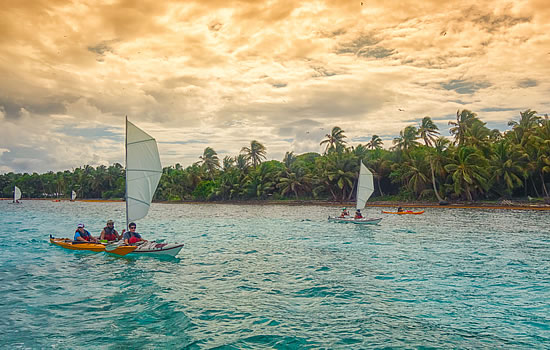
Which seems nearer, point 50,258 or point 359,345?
point 359,345

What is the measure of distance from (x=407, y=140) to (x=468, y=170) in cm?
1748

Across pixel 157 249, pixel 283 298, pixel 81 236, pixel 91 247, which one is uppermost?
pixel 81 236

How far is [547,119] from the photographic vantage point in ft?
200

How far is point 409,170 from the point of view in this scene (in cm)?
7019

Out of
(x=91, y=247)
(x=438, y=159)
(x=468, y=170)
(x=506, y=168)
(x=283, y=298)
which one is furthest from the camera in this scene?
(x=438, y=159)

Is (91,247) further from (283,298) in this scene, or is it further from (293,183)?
(293,183)

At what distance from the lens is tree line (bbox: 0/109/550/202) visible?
2352 inches

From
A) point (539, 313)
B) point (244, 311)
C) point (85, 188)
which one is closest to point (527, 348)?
point (539, 313)

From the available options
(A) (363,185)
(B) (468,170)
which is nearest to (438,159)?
(B) (468,170)

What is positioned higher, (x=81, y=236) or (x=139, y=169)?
(x=139, y=169)

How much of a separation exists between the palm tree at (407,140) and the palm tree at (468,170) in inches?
520

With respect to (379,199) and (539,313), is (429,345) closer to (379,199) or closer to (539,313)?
(539,313)

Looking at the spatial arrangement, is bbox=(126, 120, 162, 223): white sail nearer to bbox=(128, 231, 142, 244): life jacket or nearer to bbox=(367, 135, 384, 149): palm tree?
bbox=(128, 231, 142, 244): life jacket

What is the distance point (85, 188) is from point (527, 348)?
161727 mm
